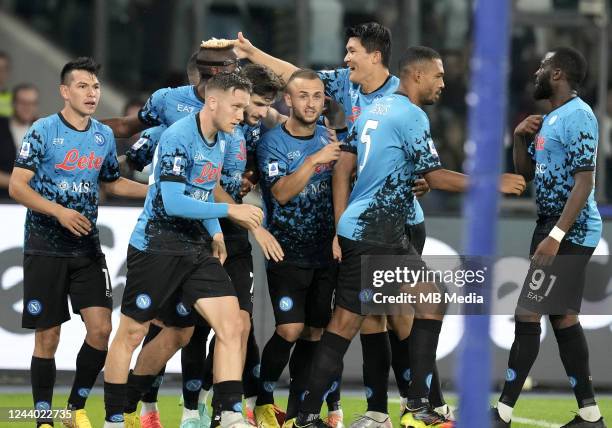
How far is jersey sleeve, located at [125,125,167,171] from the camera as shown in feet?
25.2

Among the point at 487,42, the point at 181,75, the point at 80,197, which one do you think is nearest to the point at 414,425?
the point at 80,197

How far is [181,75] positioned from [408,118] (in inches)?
194

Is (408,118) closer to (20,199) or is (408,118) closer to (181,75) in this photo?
(20,199)

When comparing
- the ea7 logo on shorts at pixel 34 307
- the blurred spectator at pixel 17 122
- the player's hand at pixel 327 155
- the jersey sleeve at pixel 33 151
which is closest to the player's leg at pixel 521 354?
the player's hand at pixel 327 155

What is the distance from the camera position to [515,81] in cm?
1181

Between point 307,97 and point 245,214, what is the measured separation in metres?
0.95

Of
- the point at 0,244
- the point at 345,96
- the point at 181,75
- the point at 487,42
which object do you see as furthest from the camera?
the point at 181,75

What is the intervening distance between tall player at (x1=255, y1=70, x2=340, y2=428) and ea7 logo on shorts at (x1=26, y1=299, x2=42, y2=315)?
134cm

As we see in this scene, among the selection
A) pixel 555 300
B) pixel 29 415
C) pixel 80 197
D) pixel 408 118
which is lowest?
pixel 29 415

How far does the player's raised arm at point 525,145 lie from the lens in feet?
25.0

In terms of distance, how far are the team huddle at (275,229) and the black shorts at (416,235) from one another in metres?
0.01

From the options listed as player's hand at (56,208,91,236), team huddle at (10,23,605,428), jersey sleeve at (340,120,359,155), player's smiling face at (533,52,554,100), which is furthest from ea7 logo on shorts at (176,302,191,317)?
player's smiling face at (533,52,554,100)

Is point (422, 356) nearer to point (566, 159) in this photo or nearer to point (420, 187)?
point (420, 187)

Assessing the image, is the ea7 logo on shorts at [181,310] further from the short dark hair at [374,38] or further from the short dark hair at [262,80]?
the short dark hair at [374,38]
